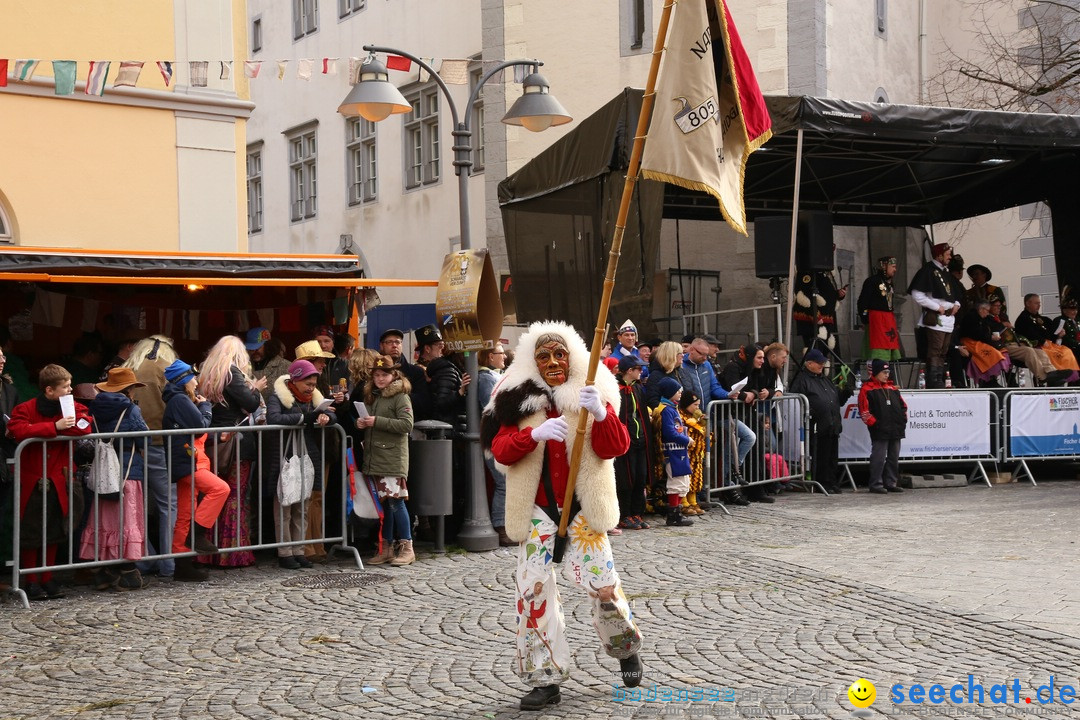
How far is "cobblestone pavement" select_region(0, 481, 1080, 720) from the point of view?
19.6 feet

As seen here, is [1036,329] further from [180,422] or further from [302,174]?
[302,174]

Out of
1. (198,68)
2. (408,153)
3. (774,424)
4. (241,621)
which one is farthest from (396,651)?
(408,153)

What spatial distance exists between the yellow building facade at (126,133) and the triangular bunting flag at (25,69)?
16 centimetres

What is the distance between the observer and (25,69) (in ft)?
45.6

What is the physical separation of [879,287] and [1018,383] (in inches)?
90.0

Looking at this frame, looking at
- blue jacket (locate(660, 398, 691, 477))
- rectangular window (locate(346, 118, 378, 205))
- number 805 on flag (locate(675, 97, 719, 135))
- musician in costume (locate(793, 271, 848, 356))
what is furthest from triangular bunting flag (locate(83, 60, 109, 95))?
rectangular window (locate(346, 118, 378, 205))

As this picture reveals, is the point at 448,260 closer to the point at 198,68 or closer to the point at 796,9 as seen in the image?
the point at 198,68

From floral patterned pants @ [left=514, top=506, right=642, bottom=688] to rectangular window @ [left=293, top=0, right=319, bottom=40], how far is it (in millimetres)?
27921

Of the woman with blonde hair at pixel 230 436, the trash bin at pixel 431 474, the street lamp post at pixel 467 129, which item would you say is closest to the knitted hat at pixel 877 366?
the street lamp post at pixel 467 129

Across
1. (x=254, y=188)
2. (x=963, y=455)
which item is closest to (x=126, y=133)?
(x=963, y=455)

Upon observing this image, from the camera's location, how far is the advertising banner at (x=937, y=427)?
1477 centimetres

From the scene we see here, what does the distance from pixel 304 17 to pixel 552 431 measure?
2900 centimetres

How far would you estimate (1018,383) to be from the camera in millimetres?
16719

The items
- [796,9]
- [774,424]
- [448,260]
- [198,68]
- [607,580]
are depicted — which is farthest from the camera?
[796,9]
